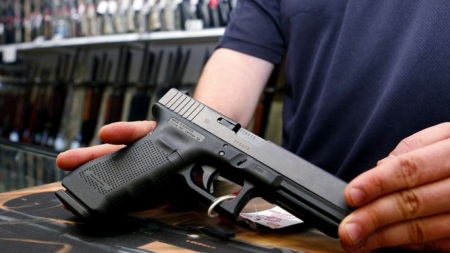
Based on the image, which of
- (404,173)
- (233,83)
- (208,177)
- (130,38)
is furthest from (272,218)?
(130,38)

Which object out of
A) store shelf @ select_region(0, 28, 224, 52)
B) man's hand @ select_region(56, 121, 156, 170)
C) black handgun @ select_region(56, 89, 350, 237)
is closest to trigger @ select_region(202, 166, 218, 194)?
black handgun @ select_region(56, 89, 350, 237)

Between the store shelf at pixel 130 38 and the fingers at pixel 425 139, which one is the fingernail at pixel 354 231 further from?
the store shelf at pixel 130 38

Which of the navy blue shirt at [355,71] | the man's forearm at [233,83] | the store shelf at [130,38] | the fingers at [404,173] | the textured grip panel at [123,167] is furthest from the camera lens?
the store shelf at [130,38]

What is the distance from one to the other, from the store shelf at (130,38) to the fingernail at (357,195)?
4.48 feet

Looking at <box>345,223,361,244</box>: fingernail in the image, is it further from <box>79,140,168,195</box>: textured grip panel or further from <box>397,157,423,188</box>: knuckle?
<box>79,140,168,195</box>: textured grip panel

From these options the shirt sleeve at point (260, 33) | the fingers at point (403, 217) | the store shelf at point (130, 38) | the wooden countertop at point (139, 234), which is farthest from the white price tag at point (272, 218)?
the store shelf at point (130, 38)

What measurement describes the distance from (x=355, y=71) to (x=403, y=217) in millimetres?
331

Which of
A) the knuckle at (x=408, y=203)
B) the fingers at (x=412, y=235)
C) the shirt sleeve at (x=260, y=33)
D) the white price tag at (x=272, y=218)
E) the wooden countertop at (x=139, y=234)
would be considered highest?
the shirt sleeve at (x=260, y=33)

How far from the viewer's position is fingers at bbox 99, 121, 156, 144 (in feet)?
2.01

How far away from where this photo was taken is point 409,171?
452 mm

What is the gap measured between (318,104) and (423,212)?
347mm

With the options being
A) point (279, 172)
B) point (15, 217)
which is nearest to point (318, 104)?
point (279, 172)

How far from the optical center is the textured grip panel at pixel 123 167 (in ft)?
1.86

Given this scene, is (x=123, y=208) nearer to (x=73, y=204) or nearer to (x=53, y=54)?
(x=73, y=204)
